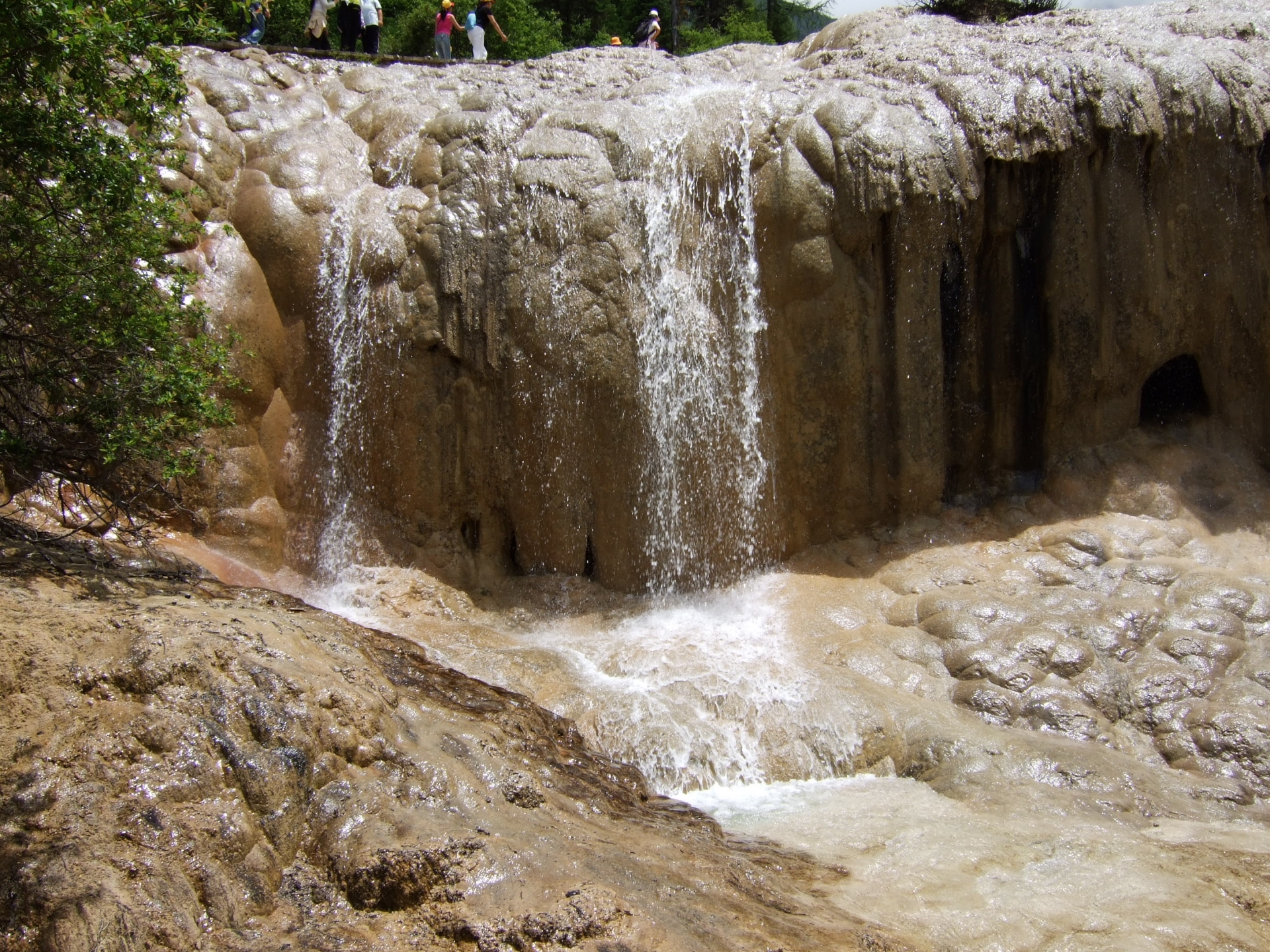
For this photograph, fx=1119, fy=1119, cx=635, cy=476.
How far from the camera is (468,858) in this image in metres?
4.37

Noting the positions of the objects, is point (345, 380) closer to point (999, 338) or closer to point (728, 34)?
point (999, 338)

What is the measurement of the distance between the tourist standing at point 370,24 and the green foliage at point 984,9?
25.8 ft

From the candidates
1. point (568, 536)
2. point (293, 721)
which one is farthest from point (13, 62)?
point (568, 536)

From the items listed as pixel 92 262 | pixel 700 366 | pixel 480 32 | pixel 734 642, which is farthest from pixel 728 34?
pixel 92 262

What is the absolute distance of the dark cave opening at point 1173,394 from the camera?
1055 centimetres

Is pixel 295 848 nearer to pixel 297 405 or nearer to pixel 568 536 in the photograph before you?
pixel 568 536

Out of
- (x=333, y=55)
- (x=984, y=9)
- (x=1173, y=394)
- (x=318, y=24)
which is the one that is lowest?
(x=1173, y=394)

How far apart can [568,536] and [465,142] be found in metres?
3.69

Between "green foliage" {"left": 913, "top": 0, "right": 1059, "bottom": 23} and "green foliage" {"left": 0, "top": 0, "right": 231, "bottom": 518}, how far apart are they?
13464 millimetres

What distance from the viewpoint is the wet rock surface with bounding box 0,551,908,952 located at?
3.95 m

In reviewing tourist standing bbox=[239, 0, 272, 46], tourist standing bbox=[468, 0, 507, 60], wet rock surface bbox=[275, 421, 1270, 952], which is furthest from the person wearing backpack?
wet rock surface bbox=[275, 421, 1270, 952]

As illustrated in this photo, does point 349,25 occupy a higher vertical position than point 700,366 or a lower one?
higher

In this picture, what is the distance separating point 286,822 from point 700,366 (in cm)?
602

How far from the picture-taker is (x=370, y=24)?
1483cm
